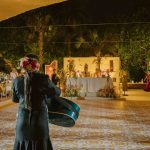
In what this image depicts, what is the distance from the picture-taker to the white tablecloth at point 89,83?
2716 centimetres

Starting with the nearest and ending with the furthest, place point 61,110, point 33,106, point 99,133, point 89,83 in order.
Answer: point 33,106, point 61,110, point 99,133, point 89,83

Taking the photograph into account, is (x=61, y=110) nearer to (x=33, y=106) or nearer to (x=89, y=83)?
(x=33, y=106)

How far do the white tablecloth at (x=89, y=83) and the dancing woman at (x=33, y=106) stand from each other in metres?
20.8

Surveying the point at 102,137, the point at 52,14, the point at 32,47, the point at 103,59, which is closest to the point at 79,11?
the point at 52,14

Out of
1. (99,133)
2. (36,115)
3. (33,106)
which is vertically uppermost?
(33,106)

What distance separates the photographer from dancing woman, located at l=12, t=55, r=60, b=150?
616 centimetres

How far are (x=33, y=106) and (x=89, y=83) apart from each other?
21382 millimetres

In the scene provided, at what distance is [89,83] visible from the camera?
27.5m

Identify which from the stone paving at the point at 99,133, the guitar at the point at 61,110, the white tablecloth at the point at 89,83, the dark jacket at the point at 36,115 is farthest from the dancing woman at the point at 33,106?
the white tablecloth at the point at 89,83

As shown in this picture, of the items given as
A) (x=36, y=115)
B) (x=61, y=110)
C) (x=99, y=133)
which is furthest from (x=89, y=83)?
(x=36, y=115)

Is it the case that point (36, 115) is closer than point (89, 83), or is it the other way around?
point (36, 115)

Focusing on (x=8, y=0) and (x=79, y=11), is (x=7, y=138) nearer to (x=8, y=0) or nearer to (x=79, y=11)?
Answer: (x=8, y=0)

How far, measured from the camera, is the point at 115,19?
4706 centimetres

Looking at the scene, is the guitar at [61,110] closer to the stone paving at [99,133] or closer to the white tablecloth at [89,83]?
the stone paving at [99,133]
